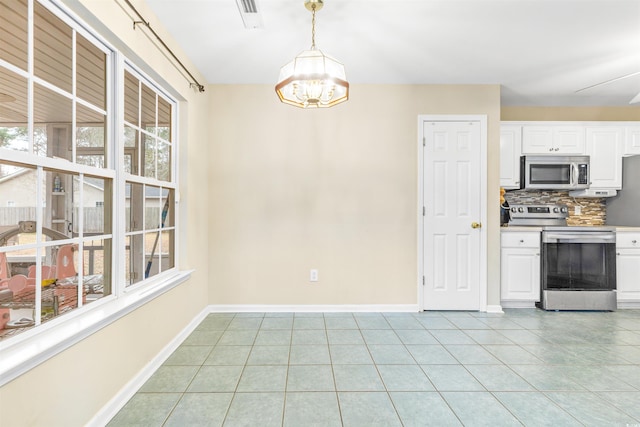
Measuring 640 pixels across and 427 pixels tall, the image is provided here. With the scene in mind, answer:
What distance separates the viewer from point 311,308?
3.54 meters

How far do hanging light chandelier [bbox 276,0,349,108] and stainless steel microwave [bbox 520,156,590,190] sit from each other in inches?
120

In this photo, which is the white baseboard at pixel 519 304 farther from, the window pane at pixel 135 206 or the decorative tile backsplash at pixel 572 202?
the window pane at pixel 135 206

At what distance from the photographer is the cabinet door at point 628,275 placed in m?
3.69

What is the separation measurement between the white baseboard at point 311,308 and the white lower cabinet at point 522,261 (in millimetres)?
1171

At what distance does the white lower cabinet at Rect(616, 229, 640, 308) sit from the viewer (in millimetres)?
3676

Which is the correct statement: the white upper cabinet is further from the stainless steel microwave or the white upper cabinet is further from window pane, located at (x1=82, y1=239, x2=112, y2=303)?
window pane, located at (x1=82, y1=239, x2=112, y2=303)

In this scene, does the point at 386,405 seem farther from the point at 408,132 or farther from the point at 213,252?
the point at 408,132

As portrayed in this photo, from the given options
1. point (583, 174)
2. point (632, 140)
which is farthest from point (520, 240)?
point (632, 140)

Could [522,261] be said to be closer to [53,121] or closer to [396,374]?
[396,374]

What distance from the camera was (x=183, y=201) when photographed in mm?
2938

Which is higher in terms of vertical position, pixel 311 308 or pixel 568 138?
pixel 568 138

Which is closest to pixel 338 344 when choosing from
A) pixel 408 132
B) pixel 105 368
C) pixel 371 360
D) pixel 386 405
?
pixel 371 360

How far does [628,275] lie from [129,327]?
5074 mm

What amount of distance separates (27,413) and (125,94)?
1866 millimetres
